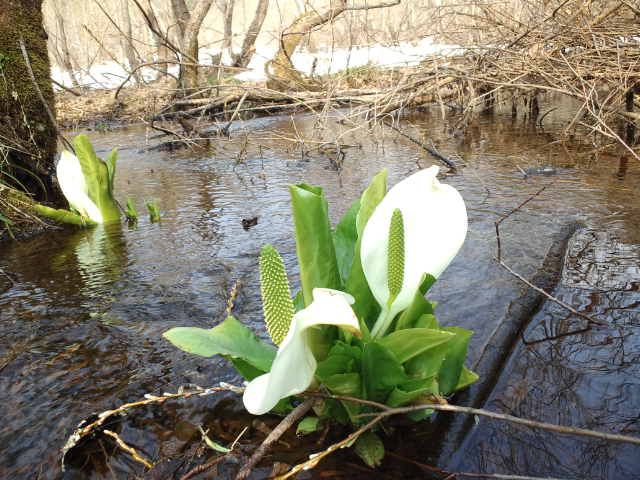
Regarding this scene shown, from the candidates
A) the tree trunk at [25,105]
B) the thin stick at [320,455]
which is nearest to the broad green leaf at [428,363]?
the thin stick at [320,455]

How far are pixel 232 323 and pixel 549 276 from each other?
3.57 ft

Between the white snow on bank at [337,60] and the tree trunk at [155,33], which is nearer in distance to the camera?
the tree trunk at [155,33]

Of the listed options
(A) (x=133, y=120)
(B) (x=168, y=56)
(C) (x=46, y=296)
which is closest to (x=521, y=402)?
(C) (x=46, y=296)

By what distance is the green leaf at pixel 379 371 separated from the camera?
35.0 inches

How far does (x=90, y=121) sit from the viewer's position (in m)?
7.77

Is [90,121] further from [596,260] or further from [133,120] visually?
[596,260]

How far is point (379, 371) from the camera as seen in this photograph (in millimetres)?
921

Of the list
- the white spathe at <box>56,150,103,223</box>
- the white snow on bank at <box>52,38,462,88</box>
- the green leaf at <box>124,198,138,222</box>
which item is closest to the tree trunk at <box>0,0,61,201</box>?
the white spathe at <box>56,150,103,223</box>

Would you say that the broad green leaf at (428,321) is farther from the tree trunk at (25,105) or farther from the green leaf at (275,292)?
the tree trunk at (25,105)

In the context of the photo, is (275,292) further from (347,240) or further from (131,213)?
(131,213)

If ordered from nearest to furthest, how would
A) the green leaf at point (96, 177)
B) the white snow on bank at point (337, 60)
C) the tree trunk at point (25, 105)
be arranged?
the green leaf at point (96, 177)
the tree trunk at point (25, 105)
the white snow on bank at point (337, 60)

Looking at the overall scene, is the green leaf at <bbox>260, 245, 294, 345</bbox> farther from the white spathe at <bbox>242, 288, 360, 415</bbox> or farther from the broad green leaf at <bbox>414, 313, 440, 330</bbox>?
the broad green leaf at <bbox>414, 313, 440, 330</bbox>

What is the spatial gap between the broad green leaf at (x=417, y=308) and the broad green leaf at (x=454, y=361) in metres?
0.07

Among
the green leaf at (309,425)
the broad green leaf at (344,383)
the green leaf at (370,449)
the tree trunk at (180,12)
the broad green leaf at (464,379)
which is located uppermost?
the tree trunk at (180,12)
